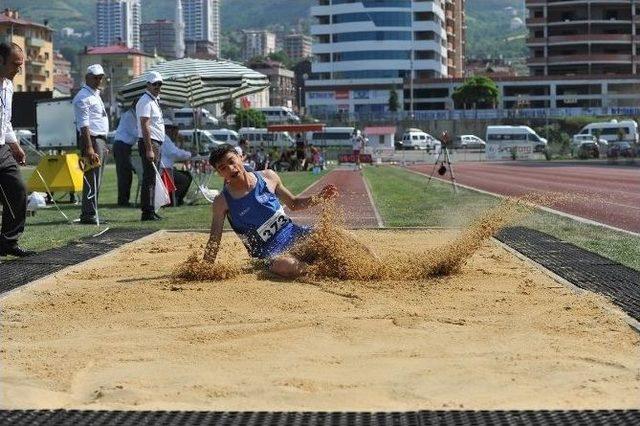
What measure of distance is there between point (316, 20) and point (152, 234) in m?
149

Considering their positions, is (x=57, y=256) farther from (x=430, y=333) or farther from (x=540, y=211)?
(x=540, y=211)

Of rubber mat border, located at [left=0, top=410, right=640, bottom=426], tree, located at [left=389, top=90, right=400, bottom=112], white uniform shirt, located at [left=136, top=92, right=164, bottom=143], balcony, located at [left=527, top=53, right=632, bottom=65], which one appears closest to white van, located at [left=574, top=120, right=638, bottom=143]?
balcony, located at [left=527, top=53, right=632, bottom=65]

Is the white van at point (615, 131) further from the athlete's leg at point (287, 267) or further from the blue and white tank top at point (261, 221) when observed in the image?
the athlete's leg at point (287, 267)

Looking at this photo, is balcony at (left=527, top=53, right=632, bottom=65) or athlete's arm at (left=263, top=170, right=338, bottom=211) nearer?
athlete's arm at (left=263, top=170, right=338, bottom=211)

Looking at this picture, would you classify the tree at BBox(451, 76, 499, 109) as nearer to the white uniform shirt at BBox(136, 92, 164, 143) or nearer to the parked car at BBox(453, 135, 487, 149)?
A: the parked car at BBox(453, 135, 487, 149)

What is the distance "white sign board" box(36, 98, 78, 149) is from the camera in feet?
116

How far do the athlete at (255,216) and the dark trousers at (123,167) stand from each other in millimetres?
10123

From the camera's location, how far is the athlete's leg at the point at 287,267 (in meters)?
8.68

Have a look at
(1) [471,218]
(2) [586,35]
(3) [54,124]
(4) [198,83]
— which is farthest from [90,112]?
(2) [586,35]

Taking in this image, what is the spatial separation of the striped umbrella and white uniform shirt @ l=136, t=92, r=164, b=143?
6.53 meters

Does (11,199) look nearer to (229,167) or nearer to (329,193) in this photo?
(229,167)

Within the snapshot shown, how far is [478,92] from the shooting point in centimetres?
13812

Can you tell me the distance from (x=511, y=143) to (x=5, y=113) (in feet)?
259

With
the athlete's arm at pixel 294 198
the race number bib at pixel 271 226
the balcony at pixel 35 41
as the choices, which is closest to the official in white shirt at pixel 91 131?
the athlete's arm at pixel 294 198
